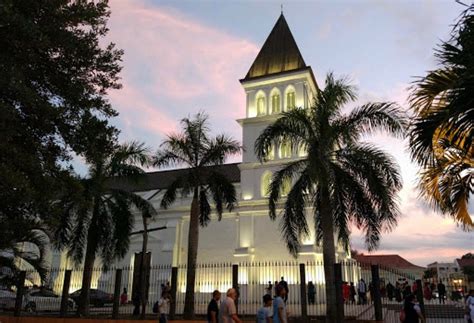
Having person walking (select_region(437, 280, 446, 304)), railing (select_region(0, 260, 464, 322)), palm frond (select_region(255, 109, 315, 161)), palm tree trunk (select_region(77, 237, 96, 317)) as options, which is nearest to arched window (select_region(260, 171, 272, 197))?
railing (select_region(0, 260, 464, 322))

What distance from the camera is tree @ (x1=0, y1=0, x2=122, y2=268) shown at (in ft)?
28.3

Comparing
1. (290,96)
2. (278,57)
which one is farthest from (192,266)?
(278,57)

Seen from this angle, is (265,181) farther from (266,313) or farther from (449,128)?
(449,128)

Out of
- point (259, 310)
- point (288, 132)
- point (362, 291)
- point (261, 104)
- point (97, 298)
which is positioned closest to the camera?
point (259, 310)

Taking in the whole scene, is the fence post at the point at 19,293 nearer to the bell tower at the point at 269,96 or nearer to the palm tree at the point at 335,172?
the palm tree at the point at 335,172

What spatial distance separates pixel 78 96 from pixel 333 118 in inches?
354

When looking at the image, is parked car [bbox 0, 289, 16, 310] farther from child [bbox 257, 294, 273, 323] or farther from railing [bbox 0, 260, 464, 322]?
child [bbox 257, 294, 273, 323]

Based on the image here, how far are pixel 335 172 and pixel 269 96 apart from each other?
2147 centimetres

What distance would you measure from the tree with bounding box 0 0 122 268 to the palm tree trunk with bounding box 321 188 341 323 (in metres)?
7.73

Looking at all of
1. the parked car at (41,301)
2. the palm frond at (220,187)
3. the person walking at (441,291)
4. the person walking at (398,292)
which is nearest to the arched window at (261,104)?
the palm frond at (220,187)

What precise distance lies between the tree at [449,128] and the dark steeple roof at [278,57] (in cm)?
2668

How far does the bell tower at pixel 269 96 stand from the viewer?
3366 cm

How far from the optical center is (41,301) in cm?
2256

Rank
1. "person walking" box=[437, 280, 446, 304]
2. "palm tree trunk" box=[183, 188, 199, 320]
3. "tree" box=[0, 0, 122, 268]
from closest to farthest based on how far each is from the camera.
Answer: "tree" box=[0, 0, 122, 268], "palm tree trunk" box=[183, 188, 199, 320], "person walking" box=[437, 280, 446, 304]
